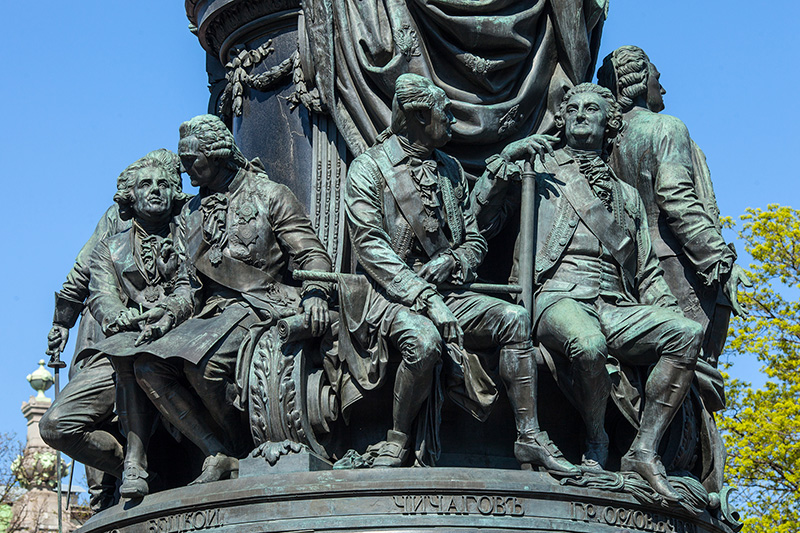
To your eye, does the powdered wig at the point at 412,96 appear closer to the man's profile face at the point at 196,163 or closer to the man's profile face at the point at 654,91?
the man's profile face at the point at 196,163

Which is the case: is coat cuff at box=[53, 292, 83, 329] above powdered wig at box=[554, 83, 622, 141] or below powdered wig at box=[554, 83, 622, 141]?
below

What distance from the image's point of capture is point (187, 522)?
407 inches

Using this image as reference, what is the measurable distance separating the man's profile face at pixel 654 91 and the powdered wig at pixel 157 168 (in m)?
3.88

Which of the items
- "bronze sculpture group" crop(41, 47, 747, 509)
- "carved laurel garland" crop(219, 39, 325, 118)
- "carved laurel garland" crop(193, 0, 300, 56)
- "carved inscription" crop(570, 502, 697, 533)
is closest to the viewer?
"carved inscription" crop(570, 502, 697, 533)

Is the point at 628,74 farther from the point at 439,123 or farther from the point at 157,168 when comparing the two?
the point at 157,168

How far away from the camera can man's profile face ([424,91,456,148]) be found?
10852mm

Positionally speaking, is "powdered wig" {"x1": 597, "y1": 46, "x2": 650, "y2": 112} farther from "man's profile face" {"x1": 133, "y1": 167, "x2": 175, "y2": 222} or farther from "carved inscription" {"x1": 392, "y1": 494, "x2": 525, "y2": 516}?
"carved inscription" {"x1": 392, "y1": 494, "x2": 525, "y2": 516}

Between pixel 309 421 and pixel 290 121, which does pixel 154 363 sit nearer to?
pixel 309 421

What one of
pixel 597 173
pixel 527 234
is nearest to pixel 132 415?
pixel 527 234

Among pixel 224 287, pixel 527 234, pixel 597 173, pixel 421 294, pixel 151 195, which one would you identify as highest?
pixel 597 173

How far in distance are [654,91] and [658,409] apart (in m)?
3.13

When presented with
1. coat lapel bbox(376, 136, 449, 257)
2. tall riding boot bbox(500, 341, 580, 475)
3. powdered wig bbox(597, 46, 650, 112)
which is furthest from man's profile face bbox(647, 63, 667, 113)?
tall riding boot bbox(500, 341, 580, 475)

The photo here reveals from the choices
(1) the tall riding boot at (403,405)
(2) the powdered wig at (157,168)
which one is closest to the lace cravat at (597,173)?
(1) the tall riding boot at (403,405)

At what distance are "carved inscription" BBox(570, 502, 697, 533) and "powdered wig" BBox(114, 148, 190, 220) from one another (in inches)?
158
